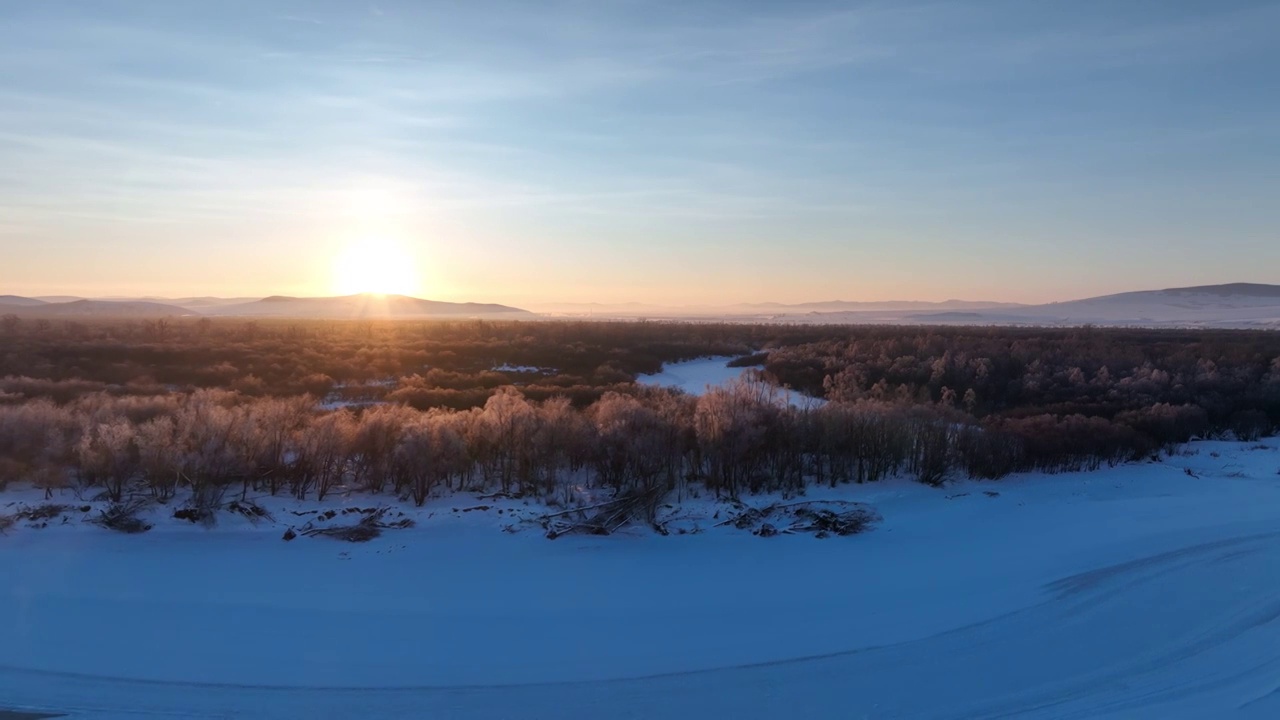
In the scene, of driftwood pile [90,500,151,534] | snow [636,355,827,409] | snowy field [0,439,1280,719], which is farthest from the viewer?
snow [636,355,827,409]

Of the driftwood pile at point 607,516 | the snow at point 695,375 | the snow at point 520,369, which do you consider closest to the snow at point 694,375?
the snow at point 695,375

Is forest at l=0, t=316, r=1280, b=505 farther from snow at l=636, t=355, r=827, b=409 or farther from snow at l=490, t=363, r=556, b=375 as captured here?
snow at l=490, t=363, r=556, b=375

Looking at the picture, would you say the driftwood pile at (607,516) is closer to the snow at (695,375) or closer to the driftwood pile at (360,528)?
the driftwood pile at (360,528)

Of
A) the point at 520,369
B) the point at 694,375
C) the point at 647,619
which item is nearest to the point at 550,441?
the point at 647,619

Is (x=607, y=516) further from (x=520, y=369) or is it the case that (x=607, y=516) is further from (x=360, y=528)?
(x=520, y=369)

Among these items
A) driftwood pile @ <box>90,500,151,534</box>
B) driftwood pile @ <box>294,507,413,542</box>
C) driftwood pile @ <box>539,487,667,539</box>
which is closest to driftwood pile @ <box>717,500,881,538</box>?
driftwood pile @ <box>539,487,667,539</box>

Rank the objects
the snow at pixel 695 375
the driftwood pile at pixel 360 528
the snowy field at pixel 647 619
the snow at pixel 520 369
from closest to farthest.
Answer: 1. the snowy field at pixel 647 619
2. the driftwood pile at pixel 360 528
3. the snow at pixel 695 375
4. the snow at pixel 520 369

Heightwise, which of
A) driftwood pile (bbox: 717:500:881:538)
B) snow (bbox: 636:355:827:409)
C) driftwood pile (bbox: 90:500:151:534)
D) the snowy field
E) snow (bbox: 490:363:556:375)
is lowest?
the snowy field
